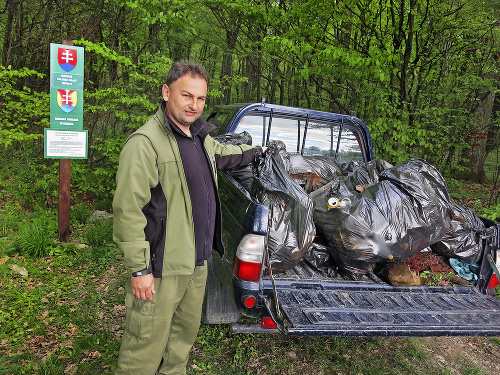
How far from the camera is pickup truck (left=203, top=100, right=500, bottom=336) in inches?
88.0

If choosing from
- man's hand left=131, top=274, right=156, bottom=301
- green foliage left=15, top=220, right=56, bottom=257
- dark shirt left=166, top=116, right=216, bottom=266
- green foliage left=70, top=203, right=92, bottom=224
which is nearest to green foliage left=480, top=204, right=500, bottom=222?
dark shirt left=166, top=116, right=216, bottom=266

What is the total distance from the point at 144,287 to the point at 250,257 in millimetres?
695

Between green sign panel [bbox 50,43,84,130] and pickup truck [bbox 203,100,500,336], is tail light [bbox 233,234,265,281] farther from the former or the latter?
green sign panel [bbox 50,43,84,130]

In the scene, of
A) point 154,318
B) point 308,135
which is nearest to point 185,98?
point 154,318

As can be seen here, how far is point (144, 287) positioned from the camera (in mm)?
1886

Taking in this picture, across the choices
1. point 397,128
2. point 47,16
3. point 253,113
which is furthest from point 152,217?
point 47,16

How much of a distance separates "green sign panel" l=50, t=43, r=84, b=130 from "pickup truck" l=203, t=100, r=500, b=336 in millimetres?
2551

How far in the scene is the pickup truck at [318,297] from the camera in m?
2.23

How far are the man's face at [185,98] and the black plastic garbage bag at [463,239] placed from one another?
7.97ft

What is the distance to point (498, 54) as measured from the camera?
7957 millimetres

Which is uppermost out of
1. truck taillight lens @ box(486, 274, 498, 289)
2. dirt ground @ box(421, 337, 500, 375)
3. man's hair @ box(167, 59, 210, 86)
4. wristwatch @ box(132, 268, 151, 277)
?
man's hair @ box(167, 59, 210, 86)

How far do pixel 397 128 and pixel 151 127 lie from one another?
4241 millimetres

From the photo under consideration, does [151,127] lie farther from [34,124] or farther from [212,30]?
[212,30]

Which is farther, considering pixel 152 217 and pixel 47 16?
pixel 47 16
